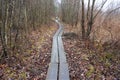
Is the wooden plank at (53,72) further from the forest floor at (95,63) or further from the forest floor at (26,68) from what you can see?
the forest floor at (95,63)

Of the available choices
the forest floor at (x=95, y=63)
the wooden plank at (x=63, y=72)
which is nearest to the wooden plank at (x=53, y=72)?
the wooden plank at (x=63, y=72)

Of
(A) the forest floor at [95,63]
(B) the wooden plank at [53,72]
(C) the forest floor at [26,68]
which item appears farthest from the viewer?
(A) the forest floor at [95,63]

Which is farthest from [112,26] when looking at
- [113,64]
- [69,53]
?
[113,64]

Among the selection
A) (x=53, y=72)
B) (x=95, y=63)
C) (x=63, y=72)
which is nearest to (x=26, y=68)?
(x=53, y=72)

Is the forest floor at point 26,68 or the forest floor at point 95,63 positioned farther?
the forest floor at point 95,63

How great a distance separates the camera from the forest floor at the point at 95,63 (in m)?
7.13

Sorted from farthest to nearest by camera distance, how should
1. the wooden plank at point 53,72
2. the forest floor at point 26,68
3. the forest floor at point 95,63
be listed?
1. the forest floor at point 95,63
2. the forest floor at point 26,68
3. the wooden plank at point 53,72

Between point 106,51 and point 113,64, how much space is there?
189cm

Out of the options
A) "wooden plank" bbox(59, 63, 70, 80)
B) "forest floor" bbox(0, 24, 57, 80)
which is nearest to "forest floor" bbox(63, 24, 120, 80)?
"wooden plank" bbox(59, 63, 70, 80)

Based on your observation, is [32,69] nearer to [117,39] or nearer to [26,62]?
[26,62]

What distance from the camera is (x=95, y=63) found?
8695 millimetres

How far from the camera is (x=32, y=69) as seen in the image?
7801 mm

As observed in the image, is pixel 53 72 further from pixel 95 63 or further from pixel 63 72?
pixel 95 63

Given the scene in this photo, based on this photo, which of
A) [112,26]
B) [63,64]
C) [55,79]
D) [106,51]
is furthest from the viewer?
[112,26]
